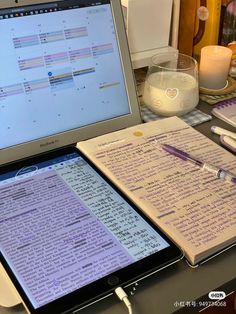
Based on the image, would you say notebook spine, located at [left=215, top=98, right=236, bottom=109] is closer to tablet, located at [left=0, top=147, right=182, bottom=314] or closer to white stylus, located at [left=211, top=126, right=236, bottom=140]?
white stylus, located at [left=211, top=126, right=236, bottom=140]

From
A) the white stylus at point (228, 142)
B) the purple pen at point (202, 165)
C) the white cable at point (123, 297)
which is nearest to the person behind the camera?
the white cable at point (123, 297)

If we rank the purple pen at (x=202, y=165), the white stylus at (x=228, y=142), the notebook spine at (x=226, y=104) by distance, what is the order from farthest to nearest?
1. the notebook spine at (x=226, y=104)
2. the white stylus at (x=228, y=142)
3. the purple pen at (x=202, y=165)

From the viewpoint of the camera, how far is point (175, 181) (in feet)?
2.38

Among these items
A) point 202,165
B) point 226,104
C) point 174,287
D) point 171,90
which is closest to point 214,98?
point 226,104

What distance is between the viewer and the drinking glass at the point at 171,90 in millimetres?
933

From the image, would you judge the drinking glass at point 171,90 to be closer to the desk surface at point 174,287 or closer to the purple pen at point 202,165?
the purple pen at point 202,165

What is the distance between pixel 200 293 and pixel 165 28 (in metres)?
0.69

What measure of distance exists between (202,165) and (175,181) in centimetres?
7

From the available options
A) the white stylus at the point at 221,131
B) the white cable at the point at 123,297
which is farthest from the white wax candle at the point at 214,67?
the white cable at the point at 123,297

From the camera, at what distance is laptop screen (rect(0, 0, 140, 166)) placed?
0.76 meters

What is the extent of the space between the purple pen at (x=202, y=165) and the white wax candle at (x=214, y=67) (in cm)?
31

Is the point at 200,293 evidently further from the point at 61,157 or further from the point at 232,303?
the point at 232,303

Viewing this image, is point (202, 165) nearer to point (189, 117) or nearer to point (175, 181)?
point (175, 181)

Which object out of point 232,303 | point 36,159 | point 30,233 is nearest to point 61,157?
point 36,159
